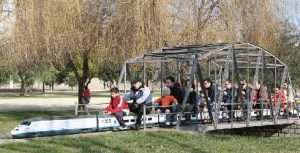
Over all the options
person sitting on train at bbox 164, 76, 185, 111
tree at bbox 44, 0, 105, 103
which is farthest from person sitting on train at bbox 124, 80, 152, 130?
tree at bbox 44, 0, 105, 103

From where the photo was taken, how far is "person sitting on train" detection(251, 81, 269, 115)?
2092 centimetres

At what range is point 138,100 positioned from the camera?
17734 mm

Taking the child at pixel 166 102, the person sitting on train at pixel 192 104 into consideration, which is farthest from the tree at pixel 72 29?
the person sitting on train at pixel 192 104

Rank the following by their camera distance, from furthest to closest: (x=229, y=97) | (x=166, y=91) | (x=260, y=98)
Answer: (x=260, y=98) → (x=229, y=97) → (x=166, y=91)

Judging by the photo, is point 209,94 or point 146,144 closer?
point 146,144

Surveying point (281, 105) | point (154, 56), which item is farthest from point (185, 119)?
point (281, 105)

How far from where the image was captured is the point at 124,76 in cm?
2062

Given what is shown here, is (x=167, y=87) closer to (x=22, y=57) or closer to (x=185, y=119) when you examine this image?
(x=185, y=119)

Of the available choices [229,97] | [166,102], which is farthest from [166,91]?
[229,97]

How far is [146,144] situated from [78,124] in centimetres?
298

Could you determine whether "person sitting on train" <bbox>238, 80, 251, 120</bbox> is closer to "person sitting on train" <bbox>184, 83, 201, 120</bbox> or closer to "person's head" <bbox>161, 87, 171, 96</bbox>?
"person sitting on train" <bbox>184, 83, 201, 120</bbox>

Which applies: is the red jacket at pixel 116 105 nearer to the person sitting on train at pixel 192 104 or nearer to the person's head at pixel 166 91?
the person sitting on train at pixel 192 104

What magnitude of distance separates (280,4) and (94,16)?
8300 mm

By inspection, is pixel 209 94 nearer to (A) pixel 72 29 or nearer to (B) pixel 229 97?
(B) pixel 229 97
